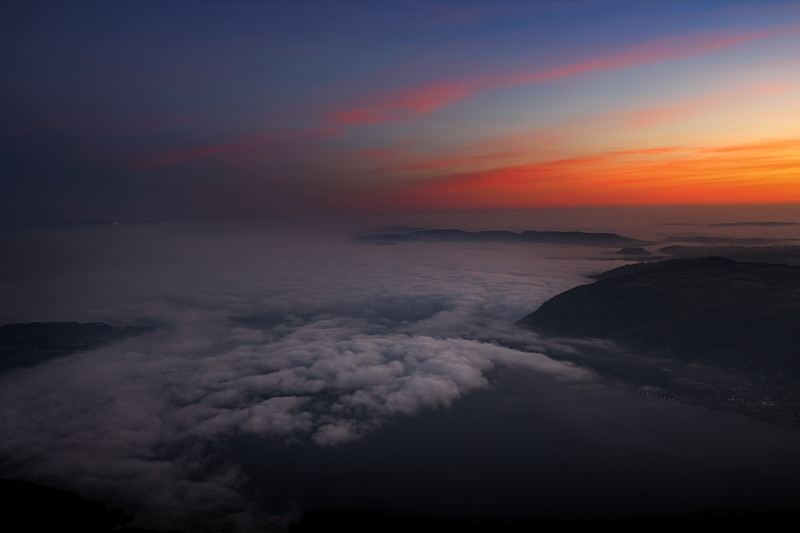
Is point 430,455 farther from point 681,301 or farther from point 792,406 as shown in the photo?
point 681,301

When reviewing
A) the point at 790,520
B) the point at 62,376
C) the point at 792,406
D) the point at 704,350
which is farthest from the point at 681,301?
the point at 62,376

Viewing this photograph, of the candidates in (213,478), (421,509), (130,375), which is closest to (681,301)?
(421,509)

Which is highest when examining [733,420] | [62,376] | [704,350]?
[704,350]

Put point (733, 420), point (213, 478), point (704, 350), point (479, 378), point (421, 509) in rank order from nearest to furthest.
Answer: point (421, 509) → point (213, 478) → point (733, 420) → point (704, 350) → point (479, 378)

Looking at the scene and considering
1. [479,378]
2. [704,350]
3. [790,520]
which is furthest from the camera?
[479,378]

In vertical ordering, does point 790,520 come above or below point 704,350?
below

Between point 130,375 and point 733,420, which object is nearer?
point 733,420
